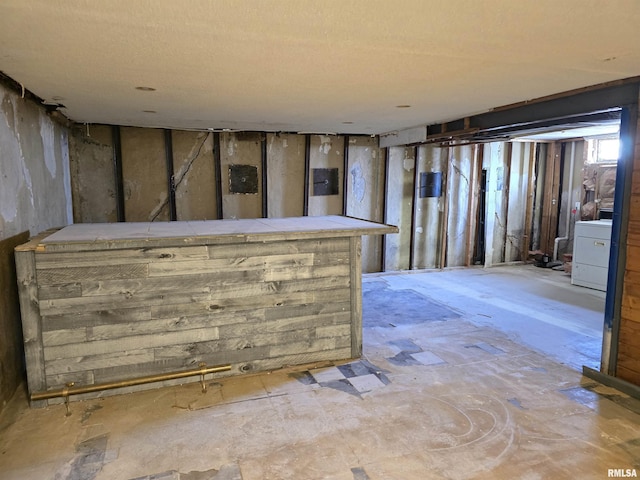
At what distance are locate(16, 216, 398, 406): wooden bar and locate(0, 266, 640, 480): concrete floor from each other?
0.24 m

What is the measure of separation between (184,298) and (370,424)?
1.53m

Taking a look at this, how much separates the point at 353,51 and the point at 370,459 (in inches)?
86.7

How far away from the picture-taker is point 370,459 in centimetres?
218

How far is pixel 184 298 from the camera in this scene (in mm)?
2936

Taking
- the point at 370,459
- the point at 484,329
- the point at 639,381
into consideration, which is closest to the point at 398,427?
the point at 370,459

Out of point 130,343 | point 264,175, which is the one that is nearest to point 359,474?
point 130,343

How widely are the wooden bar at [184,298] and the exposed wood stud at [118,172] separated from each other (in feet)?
6.18

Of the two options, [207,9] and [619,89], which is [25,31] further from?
[619,89]

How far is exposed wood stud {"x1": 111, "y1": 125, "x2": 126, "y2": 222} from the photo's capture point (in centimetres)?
504

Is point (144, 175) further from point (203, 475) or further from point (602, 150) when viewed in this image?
point (602, 150)

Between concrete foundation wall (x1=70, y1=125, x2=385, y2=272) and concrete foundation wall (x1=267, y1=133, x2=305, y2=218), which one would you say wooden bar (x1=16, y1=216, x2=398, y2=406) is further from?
concrete foundation wall (x1=267, y1=133, x2=305, y2=218)

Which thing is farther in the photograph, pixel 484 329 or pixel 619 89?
pixel 484 329

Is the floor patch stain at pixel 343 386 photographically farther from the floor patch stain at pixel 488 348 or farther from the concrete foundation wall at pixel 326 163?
the concrete foundation wall at pixel 326 163

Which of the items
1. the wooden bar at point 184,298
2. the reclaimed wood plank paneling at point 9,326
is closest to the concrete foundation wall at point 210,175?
the wooden bar at point 184,298
